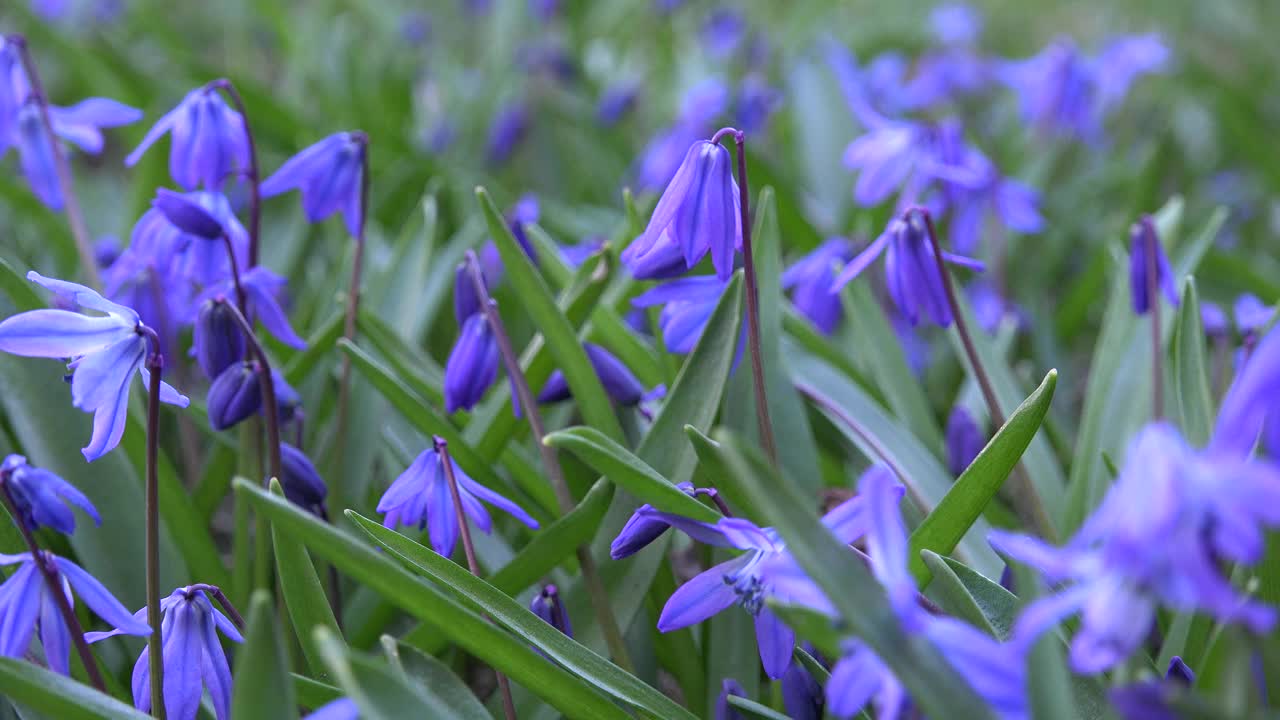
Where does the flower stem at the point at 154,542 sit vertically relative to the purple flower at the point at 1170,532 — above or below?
below

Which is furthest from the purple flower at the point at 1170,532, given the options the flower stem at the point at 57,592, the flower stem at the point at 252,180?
the flower stem at the point at 252,180

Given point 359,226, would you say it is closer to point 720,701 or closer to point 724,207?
point 724,207

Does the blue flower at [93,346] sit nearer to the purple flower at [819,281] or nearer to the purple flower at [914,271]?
the purple flower at [914,271]

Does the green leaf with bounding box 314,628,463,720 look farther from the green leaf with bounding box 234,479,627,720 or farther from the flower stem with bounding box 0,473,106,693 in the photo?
the flower stem with bounding box 0,473,106,693

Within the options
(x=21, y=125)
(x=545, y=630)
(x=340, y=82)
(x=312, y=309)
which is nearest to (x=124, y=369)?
(x=545, y=630)

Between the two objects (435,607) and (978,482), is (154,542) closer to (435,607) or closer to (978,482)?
(435,607)

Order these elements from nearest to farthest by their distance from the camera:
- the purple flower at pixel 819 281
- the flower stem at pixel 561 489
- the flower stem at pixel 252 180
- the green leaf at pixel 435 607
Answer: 1. the green leaf at pixel 435 607
2. the flower stem at pixel 561 489
3. the flower stem at pixel 252 180
4. the purple flower at pixel 819 281
